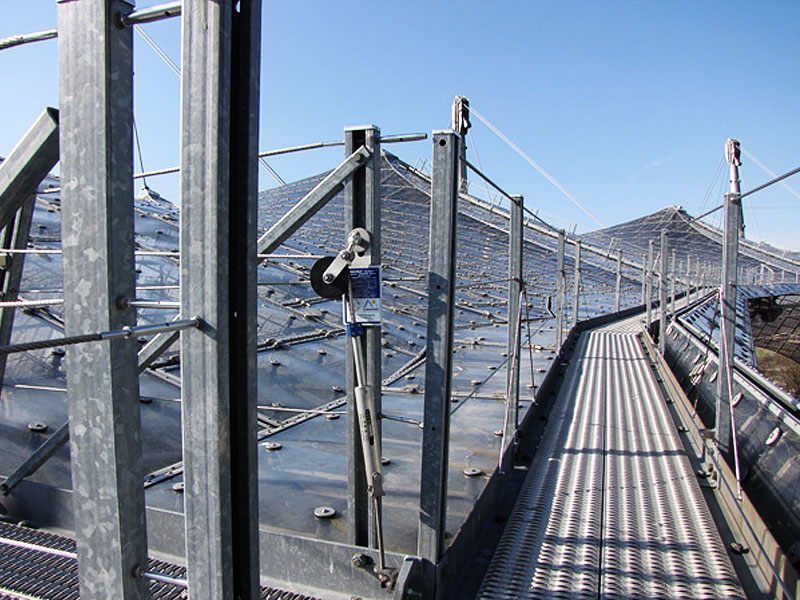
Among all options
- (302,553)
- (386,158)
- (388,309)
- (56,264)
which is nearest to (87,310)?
(302,553)

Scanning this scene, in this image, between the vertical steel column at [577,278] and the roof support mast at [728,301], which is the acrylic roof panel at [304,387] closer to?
the vertical steel column at [577,278]

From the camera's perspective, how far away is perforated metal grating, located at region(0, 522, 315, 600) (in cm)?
155

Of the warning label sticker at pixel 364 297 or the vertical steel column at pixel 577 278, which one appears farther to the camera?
the vertical steel column at pixel 577 278

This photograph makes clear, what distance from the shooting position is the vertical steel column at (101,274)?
2.67 ft

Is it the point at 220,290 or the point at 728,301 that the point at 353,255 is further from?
the point at 728,301

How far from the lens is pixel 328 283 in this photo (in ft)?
5.18

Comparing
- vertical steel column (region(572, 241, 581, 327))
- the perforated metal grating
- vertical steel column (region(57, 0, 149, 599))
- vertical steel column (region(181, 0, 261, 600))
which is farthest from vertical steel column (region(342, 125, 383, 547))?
vertical steel column (region(572, 241, 581, 327))

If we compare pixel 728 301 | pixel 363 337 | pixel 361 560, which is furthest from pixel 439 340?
pixel 728 301

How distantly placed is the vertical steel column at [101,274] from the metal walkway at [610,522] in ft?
4.50

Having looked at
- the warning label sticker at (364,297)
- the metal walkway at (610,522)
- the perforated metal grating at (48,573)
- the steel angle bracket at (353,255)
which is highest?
the steel angle bracket at (353,255)

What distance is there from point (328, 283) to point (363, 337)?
0.21 metres

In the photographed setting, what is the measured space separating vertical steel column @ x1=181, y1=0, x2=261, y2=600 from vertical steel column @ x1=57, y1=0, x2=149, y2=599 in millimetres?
92

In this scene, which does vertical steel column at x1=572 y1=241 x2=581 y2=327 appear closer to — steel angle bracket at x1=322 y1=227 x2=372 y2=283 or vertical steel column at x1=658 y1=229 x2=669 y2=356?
vertical steel column at x1=658 y1=229 x2=669 y2=356

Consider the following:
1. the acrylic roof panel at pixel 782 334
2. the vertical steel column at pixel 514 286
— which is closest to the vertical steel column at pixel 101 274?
the vertical steel column at pixel 514 286
